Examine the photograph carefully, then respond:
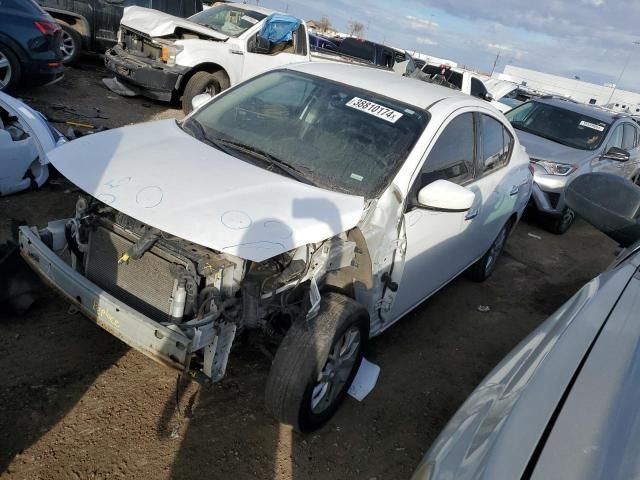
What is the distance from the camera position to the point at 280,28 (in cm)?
900

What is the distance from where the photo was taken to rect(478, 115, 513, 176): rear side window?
12.8ft

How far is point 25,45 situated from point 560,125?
798cm

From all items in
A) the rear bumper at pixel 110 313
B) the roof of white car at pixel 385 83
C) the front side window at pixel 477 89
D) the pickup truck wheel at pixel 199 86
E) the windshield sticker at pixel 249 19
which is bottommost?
the pickup truck wheel at pixel 199 86

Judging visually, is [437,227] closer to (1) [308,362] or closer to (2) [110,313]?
(1) [308,362]

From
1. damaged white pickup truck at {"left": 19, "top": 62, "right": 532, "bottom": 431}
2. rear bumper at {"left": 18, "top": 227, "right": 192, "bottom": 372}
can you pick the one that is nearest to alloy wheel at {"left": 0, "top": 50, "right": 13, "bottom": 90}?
damaged white pickup truck at {"left": 19, "top": 62, "right": 532, "bottom": 431}

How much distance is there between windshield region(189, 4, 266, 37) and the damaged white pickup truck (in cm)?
594

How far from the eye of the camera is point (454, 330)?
166 inches

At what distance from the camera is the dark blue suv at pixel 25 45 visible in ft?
22.8

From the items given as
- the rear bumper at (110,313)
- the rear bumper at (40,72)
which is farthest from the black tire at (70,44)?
the rear bumper at (110,313)

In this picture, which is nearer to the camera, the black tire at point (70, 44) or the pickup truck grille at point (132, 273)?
the pickup truck grille at point (132, 273)

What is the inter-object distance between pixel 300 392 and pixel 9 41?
701 cm

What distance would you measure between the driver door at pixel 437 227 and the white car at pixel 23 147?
10.6 ft

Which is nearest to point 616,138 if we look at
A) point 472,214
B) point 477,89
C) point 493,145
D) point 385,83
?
point 477,89

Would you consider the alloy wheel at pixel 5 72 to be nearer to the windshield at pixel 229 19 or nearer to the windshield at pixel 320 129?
Result: the windshield at pixel 229 19
